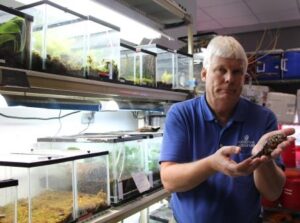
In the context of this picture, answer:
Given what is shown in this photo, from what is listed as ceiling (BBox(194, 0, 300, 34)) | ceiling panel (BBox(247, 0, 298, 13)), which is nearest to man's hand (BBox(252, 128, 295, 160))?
ceiling (BBox(194, 0, 300, 34))

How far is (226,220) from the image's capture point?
1357 mm

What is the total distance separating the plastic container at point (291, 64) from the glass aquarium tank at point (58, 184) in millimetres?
3326

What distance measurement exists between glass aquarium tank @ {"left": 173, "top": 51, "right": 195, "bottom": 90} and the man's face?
3.97 feet

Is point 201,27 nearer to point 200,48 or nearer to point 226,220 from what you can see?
point 200,48

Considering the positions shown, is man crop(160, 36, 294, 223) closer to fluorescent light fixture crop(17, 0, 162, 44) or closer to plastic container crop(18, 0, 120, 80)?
plastic container crop(18, 0, 120, 80)

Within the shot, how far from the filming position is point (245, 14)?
19.4 ft

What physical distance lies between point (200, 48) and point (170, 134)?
1987 millimetres

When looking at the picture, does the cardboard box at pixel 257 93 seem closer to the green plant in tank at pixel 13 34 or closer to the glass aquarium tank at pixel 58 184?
the glass aquarium tank at pixel 58 184

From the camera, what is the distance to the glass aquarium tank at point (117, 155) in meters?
1.82

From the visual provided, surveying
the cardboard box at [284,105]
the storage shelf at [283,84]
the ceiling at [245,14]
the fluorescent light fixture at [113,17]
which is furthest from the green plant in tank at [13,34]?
the ceiling at [245,14]

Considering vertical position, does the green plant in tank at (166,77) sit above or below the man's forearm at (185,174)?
above

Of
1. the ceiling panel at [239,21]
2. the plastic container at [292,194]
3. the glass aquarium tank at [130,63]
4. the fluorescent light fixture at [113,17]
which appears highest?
the ceiling panel at [239,21]

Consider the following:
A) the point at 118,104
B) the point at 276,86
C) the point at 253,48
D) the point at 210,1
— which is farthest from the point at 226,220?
the point at 253,48

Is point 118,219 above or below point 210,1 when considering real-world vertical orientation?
below
